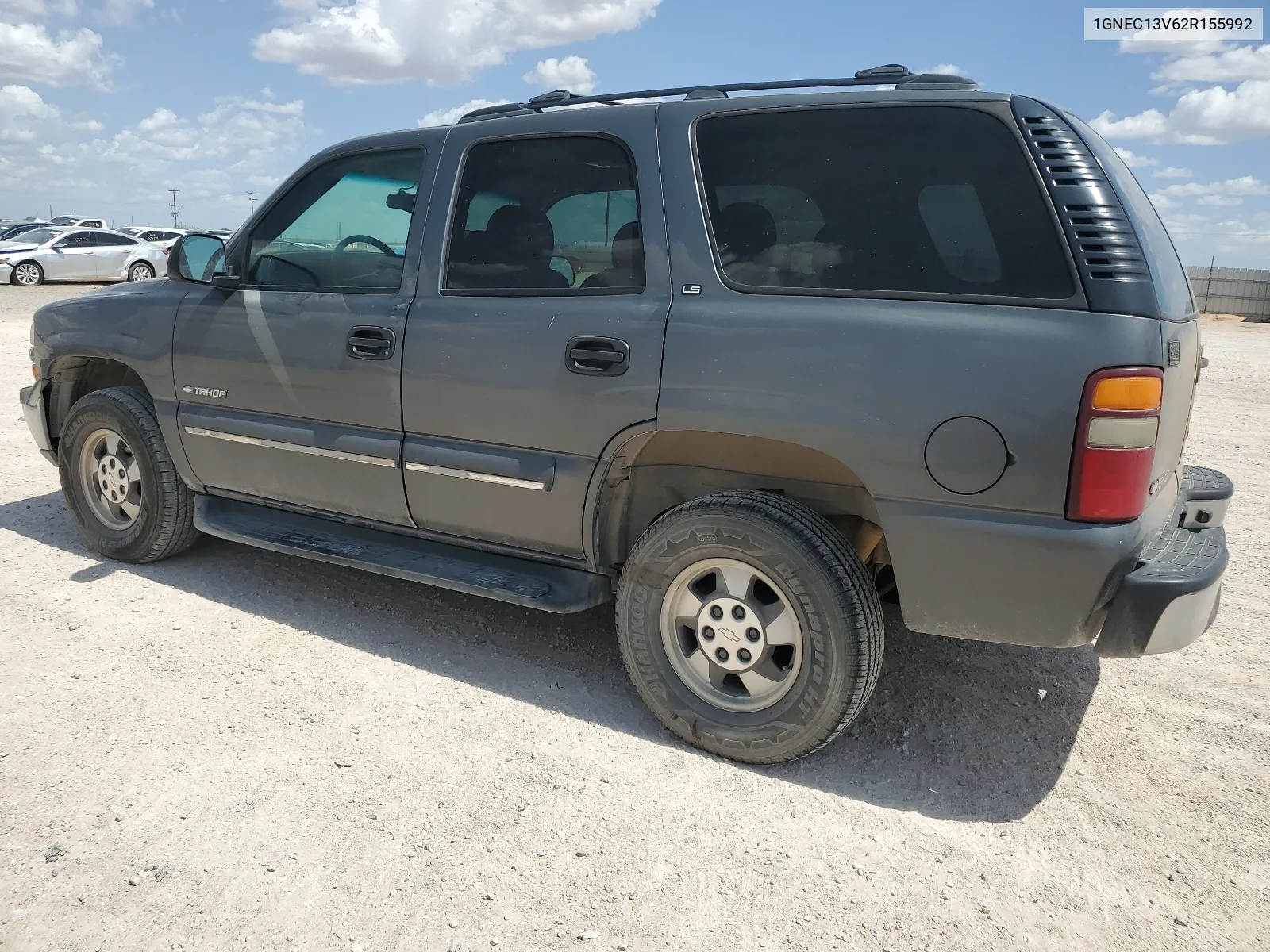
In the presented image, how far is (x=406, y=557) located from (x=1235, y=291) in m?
31.4

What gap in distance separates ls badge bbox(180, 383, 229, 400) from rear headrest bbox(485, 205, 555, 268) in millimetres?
1493

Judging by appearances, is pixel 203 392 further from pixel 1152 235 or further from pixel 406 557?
pixel 1152 235

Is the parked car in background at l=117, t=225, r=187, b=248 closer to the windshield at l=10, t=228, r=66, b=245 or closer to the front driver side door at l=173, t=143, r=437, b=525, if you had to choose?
the windshield at l=10, t=228, r=66, b=245

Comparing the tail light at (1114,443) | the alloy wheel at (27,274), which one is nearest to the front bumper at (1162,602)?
the tail light at (1114,443)

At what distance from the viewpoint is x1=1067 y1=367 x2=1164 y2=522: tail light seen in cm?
247

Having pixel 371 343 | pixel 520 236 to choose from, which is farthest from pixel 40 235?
pixel 520 236

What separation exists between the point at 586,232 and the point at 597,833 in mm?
1952

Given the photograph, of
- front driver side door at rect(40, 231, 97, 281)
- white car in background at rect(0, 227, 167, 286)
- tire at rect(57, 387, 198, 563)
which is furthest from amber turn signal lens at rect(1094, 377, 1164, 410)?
front driver side door at rect(40, 231, 97, 281)

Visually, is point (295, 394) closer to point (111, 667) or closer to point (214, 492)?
point (214, 492)

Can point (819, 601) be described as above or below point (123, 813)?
above

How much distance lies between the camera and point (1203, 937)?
7.66 ft

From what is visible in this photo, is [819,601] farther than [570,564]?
No

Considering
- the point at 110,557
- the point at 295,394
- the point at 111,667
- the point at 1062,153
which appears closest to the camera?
the point at 1062,153

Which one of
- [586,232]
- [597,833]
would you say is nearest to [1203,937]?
[597,833]
